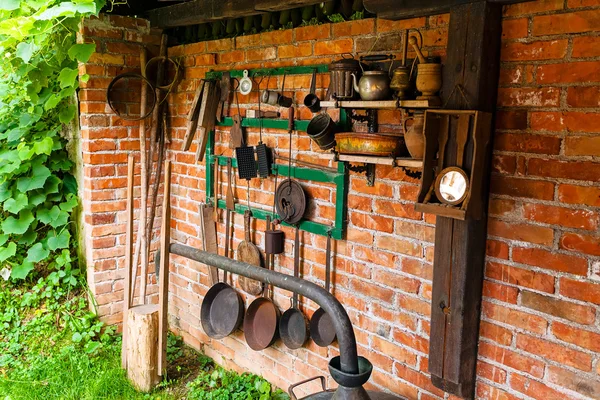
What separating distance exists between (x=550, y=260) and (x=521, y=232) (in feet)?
0.43

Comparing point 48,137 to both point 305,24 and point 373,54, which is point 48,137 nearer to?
point 305,24

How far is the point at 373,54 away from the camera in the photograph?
2.21 metres

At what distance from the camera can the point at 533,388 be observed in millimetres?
1820

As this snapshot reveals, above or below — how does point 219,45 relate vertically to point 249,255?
above

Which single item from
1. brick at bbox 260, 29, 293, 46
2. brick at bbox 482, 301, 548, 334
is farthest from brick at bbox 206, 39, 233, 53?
brick at bbox 482, 301, 548, 334

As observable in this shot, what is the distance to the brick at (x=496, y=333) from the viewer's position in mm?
1876

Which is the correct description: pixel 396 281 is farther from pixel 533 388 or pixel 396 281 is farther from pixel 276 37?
pixel 276 37

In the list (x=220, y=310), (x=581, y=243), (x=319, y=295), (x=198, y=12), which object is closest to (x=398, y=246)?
(x=319, y=295)

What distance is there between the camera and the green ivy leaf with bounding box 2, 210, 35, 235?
361cm

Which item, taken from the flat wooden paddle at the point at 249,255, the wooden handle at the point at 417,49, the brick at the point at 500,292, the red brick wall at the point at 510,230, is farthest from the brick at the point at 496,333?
the flat wooden paddle at the point at 249,255

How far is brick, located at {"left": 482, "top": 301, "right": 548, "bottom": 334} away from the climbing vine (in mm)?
2732

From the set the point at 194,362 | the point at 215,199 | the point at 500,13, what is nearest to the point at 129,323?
the point at 194,362

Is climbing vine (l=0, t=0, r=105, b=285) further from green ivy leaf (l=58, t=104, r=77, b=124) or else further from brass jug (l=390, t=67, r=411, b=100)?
brass jug (l=390, t=67, r=411, b=100)

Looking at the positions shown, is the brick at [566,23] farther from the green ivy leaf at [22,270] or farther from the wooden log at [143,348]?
the green ivy leaf at [22,270]
